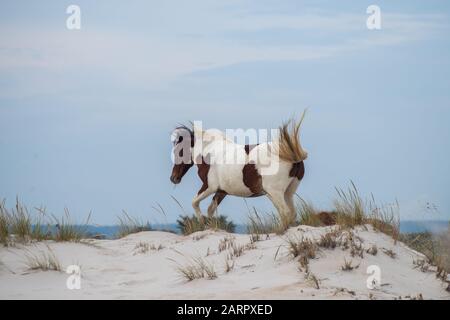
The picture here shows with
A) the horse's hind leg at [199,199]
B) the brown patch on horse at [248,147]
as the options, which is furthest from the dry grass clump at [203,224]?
the brown patch on horse at [248,147]

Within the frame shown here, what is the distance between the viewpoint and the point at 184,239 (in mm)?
12148

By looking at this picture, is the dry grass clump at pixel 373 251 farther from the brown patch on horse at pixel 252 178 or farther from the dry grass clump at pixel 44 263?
the dry grass clump at pixel 44 263

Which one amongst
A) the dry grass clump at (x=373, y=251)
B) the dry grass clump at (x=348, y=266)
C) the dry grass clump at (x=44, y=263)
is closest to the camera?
the dry grass clump at (x=348, y=266)

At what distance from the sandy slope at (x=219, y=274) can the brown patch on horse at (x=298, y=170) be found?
4.77 ft

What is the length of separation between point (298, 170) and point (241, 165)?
93 centimetres

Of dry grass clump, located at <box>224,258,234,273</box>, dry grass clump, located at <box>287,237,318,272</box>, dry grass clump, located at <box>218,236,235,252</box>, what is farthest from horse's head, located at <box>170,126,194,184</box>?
dry grass clump, located at <box>287,237,318,272</box>

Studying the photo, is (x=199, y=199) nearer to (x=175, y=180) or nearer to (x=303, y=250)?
(x=175, y=180)

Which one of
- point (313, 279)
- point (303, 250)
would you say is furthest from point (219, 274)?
point (313, 279)

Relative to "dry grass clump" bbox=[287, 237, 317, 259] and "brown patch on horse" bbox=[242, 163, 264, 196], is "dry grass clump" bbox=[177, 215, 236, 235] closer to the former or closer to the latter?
"brown patch on horse" bbox=[242, 163, 264, 196]

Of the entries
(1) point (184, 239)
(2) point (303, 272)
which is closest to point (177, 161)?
(1) point (184, 239)

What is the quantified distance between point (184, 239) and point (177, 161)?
2.16 meters

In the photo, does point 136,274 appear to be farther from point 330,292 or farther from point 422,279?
point 422,279

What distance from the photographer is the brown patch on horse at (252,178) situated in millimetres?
12664
